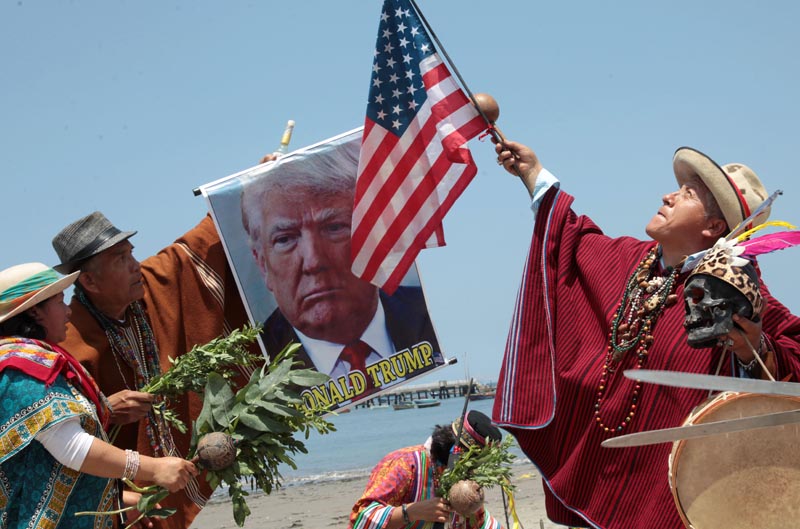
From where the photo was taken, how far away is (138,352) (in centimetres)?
469

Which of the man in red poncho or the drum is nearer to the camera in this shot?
the drum

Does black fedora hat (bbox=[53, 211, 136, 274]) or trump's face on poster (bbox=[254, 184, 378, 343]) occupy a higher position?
black fedora hat (bbox=[53, 211, 136, 274])

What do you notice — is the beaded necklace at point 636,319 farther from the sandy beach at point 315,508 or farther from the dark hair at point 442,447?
the sandy beach at point 315,508

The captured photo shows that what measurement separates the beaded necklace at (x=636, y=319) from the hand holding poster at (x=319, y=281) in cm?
165

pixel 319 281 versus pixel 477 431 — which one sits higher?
pixel 319 281

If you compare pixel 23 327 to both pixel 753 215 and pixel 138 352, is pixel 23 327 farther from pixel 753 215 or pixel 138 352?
pixel 753 215

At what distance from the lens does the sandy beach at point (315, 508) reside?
1566 cm

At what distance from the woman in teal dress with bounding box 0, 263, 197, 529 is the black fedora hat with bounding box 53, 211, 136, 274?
523 millimetres

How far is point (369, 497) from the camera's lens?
5.86 metres

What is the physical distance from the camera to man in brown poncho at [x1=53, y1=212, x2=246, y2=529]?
14.7 feet

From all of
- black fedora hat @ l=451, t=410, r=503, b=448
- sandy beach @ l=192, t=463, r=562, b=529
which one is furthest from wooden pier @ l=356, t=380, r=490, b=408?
black fedora hat @ l=451, t=410, r=503, b=448

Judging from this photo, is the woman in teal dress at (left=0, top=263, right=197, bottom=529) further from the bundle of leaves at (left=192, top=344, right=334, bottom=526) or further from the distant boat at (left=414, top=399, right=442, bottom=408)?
the distant boat at (left=414, top=399, right=442, bottom=408)

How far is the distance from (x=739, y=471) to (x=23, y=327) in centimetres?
264

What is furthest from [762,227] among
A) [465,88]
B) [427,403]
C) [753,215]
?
[427,403]
